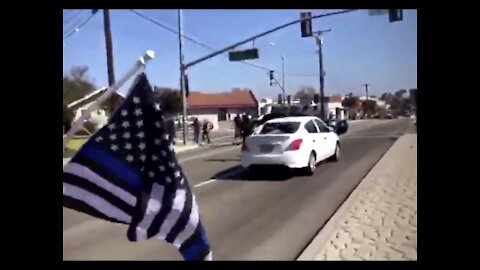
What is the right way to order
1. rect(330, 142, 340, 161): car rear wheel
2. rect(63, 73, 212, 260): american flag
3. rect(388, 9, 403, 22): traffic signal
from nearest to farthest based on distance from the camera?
1. rect(63, 73, 212, 260): american flag
2. rect(388, 9, 403, 22): traffic signal
3. rect(330, 142, 340, 161): car rear wheel

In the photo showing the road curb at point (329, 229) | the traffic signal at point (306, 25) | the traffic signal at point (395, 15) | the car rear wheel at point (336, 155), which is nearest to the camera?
the traffic signal at point (395, 15)

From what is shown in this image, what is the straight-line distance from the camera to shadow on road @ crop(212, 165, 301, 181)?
9.52 m

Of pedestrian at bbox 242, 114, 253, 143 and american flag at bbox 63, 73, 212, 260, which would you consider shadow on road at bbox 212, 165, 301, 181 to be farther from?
american flag at bbox 63, 73, 212, 260

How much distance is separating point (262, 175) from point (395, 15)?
5708mm

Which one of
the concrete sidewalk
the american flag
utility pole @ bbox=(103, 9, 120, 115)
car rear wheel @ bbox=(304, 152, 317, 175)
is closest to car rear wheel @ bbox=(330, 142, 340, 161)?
car rear wheel @ bbox=(304, 152, 317, 175)

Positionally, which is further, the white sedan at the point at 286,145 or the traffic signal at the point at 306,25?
the white sedan at the point at 286,145

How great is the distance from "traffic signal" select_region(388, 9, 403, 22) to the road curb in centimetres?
231

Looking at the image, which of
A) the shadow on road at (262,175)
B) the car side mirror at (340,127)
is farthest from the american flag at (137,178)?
the car side mirror at (340,127)

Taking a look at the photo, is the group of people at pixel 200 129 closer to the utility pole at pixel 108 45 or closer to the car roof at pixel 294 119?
the car roof at pixel 294 119

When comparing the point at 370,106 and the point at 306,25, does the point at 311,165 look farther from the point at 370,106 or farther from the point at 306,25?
the point at 306,25

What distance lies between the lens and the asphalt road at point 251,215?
210 inches

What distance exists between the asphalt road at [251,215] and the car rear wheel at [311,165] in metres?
0.14
